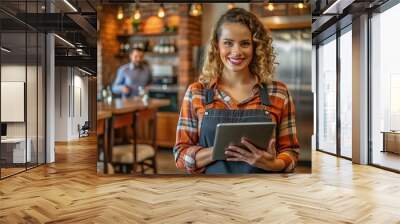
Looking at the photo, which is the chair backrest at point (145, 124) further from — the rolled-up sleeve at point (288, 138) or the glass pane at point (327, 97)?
the glass pane at point (327, 97)

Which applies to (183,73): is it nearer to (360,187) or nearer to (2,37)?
(360,187)

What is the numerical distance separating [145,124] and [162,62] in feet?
1.28

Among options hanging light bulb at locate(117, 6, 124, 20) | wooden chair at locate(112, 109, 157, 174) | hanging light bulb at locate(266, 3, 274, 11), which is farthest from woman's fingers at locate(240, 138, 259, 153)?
hanging light bulb at locate(117, 6, 124, 20)

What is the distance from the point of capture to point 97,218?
408 centimetres

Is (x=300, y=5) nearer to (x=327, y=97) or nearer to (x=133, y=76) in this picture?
(x=133, y=76)

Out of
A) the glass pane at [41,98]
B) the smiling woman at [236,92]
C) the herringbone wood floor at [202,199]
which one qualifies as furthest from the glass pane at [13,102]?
the smiling woman at [236,92]

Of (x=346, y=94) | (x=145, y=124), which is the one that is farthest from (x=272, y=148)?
(x=346, y=94)

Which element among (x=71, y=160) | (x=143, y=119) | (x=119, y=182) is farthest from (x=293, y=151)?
(x=71, y=160)

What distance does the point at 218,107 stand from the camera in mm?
2592

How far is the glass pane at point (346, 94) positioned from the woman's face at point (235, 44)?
21.6ft

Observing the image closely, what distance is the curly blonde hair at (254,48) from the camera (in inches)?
102

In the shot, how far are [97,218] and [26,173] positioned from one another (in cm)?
362

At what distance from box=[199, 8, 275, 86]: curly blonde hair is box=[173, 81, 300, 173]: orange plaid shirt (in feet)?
0.21

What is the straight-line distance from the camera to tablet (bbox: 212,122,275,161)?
255cm
